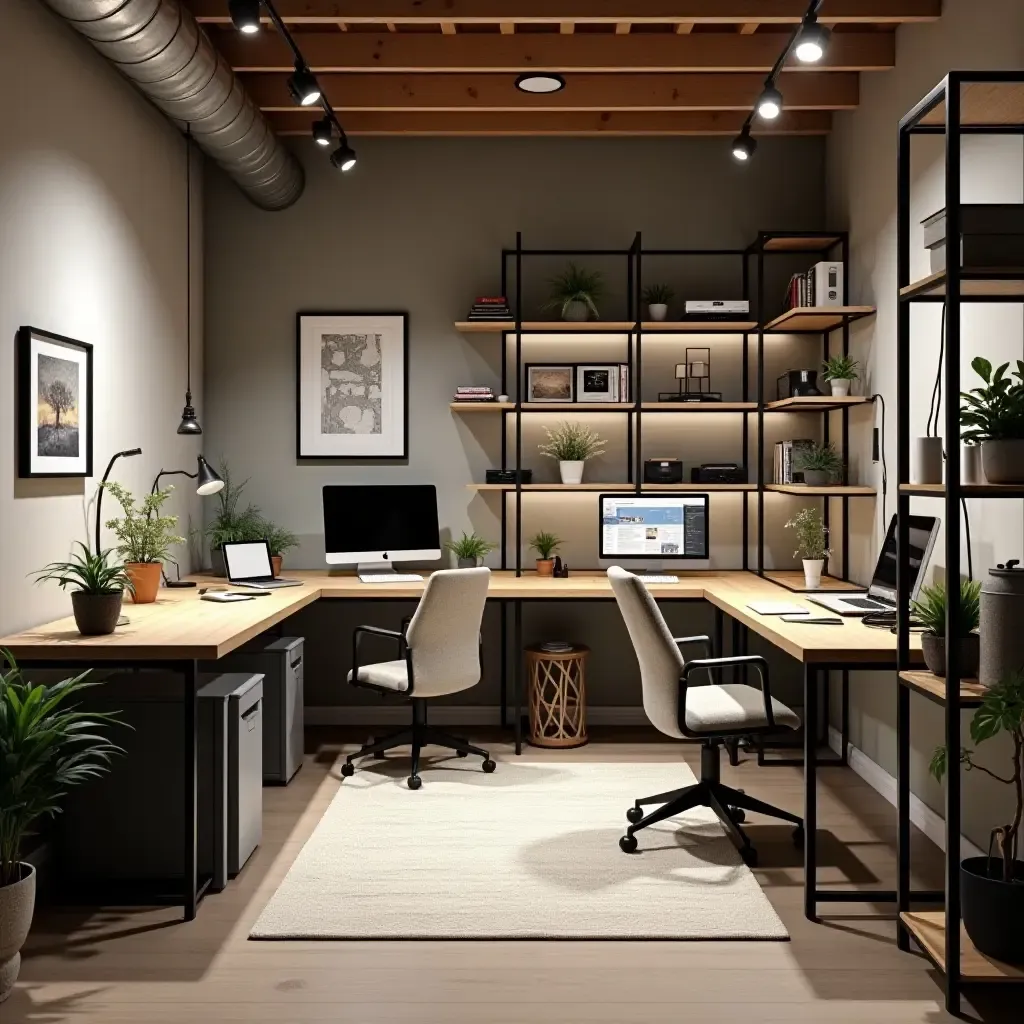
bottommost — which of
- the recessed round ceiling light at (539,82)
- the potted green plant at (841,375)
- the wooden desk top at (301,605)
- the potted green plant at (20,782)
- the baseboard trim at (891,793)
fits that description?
the baseboard trim at (891,793)

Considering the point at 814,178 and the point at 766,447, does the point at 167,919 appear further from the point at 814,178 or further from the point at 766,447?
the point at 814,178

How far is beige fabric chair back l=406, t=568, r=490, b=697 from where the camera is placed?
4188mm

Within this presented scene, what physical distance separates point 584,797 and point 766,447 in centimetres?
220

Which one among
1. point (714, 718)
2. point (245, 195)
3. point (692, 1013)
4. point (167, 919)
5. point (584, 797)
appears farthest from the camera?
point (245, 195)

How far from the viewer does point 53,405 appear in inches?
141

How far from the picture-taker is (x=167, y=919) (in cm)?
308

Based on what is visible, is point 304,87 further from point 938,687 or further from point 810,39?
point 938,687

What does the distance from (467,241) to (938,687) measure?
143 inches

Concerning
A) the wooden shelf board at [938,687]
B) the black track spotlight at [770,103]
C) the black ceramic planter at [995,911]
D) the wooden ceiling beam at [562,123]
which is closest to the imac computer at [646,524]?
the wooden ceiling beam at [562,123]

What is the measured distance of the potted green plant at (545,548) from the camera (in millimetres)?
5254

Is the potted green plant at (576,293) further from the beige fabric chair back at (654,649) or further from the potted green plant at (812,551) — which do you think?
the beige fabric chair back at (654,649)

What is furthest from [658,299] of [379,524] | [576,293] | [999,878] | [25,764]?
[25,764]

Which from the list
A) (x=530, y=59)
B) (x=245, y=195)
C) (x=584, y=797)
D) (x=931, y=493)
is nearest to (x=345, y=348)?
(x=245, y=195)

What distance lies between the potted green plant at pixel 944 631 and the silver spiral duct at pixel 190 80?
291cm
